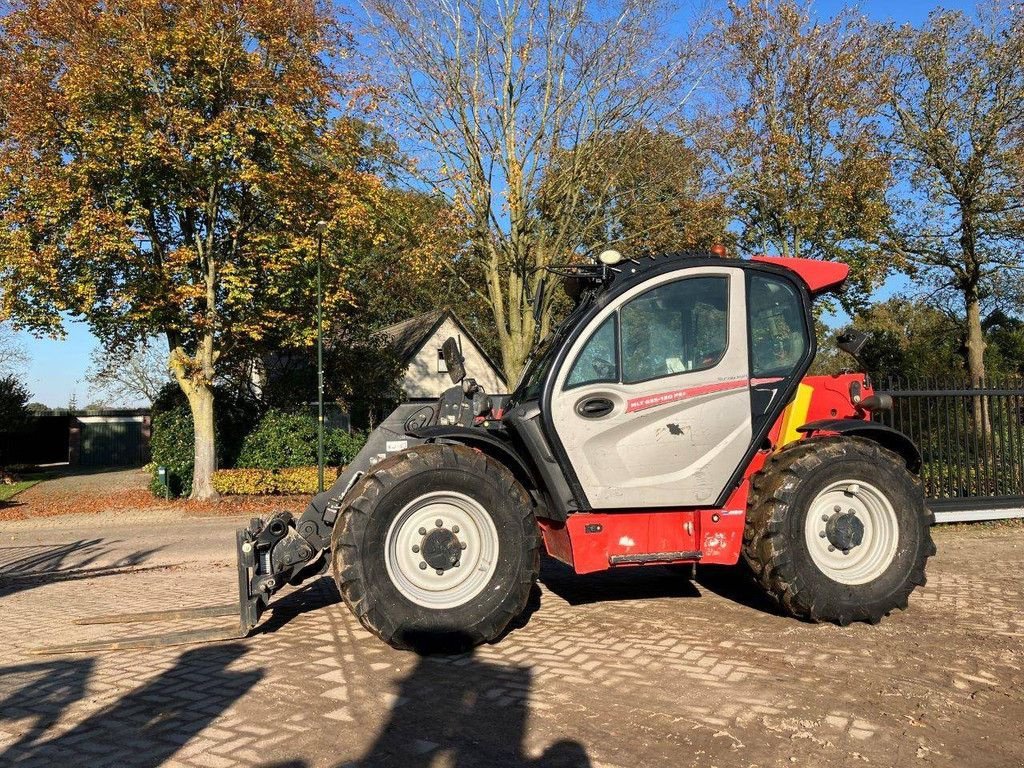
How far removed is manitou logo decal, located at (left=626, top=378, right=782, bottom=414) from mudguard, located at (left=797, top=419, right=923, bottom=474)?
2.59 ft

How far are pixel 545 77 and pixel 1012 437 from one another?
42.0ft

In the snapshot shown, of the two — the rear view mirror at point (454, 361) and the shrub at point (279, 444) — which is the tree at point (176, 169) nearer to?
the shrub at point (279, 444)

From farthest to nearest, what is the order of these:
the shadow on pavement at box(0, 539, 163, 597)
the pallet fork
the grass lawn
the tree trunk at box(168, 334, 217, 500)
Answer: the grass lawn < the tree trunk at box(168, 334, 217, 500) < the shadow on pavement at box(0, 539, 163, 597) < the pallet fork

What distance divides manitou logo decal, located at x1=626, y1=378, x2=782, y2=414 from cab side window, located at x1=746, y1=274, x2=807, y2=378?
0.18 metres

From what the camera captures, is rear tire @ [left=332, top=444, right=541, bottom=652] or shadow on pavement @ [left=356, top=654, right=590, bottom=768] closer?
shadow on pavement @ [left=356, top=654, right=590, bottom=768]

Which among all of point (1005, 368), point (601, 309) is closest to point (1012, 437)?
point (601, 309)

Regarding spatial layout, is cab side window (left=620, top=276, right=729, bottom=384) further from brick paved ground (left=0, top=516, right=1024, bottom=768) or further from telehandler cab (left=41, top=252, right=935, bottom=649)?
brick paved ground (left=0, top=516, right=1024, bottom=768)

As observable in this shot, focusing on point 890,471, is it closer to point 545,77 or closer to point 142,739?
point 142,739

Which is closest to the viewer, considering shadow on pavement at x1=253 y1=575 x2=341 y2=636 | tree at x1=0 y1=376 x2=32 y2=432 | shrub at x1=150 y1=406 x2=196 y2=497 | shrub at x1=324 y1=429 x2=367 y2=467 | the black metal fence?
shadow on pavement at x1=253 y1=575 x2=341 y2=636

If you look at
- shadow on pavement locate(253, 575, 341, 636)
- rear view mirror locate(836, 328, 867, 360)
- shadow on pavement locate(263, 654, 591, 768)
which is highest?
rear view mirror locate(836, 328, 867, 360)

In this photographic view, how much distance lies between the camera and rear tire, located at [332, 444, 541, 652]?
16.3 ft

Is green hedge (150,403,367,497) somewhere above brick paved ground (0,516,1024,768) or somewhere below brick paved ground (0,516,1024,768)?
above

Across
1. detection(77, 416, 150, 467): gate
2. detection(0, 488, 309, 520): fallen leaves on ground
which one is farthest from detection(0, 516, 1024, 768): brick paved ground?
detection(77, 416, 150, 467): gate

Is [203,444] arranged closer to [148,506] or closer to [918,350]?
[148,506]
